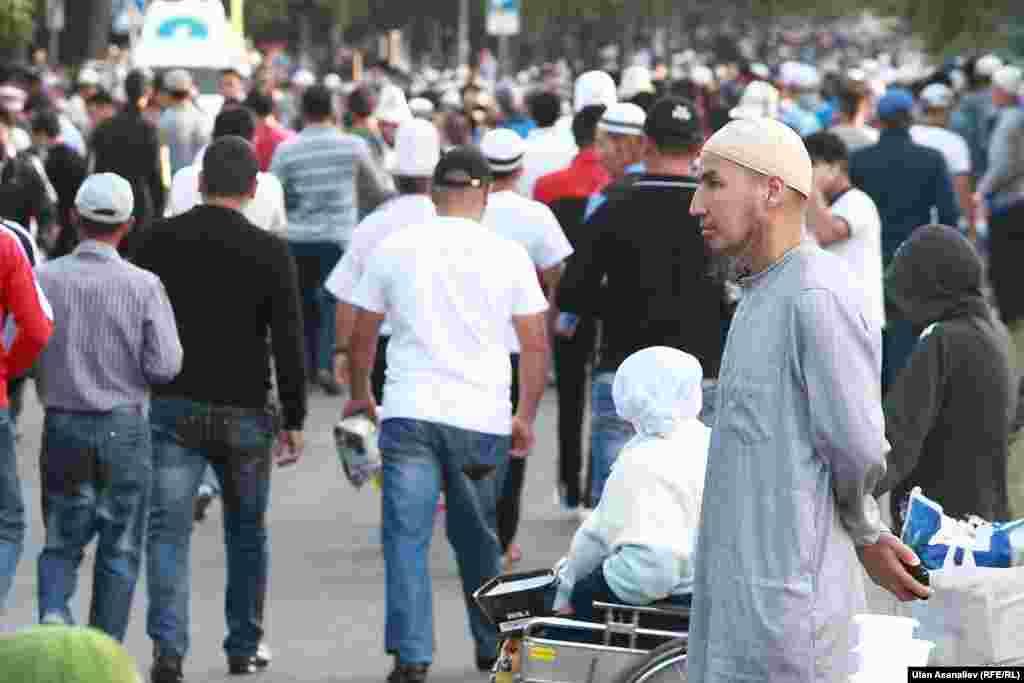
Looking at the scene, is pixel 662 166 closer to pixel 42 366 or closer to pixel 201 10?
pixel 42 366

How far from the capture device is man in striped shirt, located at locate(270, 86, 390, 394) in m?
16.2

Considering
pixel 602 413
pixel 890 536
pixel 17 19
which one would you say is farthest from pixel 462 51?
pixel 890 536

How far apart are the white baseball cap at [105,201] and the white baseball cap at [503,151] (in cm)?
299

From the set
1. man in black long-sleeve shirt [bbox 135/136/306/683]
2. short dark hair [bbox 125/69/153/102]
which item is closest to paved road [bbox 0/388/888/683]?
man in black long-sleeve shirt [bbox 135/136/306/683]

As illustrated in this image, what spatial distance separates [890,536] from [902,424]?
2546mm

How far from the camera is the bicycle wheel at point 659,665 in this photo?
646cm

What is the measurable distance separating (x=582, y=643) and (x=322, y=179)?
32.6 feet

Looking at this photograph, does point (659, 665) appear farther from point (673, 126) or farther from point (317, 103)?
point (317, 103)

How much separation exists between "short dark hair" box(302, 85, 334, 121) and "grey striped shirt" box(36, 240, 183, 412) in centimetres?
767

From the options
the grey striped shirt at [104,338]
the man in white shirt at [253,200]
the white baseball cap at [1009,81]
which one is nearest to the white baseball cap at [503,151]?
the man in white shirt at [253,200]

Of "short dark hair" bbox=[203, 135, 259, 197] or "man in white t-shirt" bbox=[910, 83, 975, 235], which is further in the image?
"man in white t-shirt" bbox=[910, 83, 975, 235]

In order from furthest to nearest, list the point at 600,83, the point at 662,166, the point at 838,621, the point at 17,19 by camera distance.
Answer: the point at 17,19 < the point at 600,83 < the point at 662,166 < the point at 838,621

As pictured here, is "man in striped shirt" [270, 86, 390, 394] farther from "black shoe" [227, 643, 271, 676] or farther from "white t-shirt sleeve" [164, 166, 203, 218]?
"black shoe" [227, 643, 271, 676]

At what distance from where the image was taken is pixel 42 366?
8.45 metres
